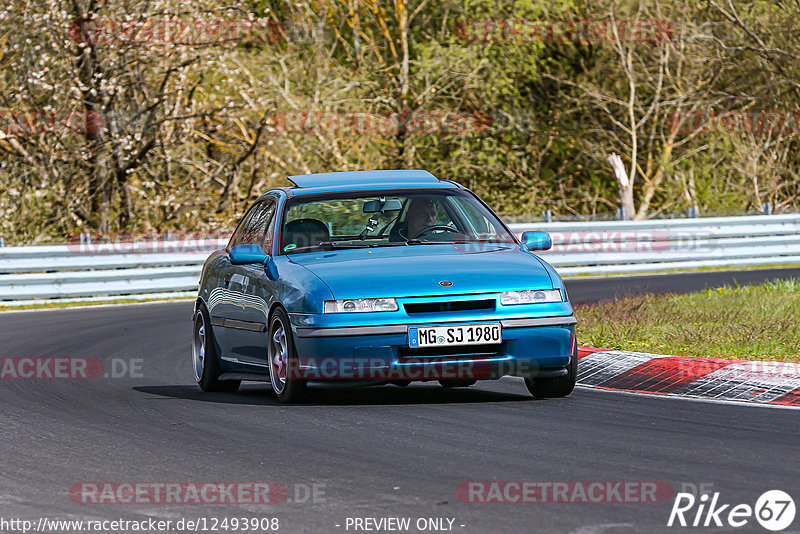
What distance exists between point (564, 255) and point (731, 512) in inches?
759

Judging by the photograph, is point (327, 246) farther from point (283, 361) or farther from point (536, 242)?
point (536, 242)

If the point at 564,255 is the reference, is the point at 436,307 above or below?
above

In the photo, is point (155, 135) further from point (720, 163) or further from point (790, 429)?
point (790, 429)

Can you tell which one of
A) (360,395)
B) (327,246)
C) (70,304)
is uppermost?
(327,246)

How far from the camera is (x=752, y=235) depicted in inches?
1020

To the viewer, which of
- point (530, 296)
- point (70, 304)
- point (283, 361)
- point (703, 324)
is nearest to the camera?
point (530, 296)

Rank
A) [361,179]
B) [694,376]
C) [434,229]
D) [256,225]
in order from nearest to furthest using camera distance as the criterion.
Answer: [694,376] < [434,229] < [361,179] < [256,225]

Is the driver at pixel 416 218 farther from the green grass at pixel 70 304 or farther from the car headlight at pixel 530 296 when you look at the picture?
the green grass at pixel 70 304

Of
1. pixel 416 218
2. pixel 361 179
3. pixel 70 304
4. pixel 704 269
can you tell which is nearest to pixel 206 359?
pixel 361 179

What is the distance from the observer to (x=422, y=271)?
8.66 meters

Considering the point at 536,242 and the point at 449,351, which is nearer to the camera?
the point at 449,351

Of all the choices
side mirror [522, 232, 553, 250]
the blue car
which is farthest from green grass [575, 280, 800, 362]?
the blue car

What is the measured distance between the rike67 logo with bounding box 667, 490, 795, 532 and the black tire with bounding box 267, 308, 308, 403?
11.7ft

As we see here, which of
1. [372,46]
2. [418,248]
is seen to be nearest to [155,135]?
[372,46]
